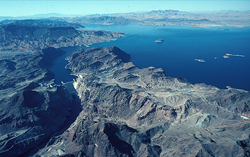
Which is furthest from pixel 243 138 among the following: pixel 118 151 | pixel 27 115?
pixel 27 115

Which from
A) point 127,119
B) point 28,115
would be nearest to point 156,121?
point 127,119

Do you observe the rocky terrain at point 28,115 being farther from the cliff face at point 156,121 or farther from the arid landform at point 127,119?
the cliff face at point 156,121

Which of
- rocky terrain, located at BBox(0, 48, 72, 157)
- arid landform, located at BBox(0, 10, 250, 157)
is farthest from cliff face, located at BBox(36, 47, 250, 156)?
rocky terrain, located at BBox(0, 48, 72, 157)

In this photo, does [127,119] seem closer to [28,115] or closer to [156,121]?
[156,121]

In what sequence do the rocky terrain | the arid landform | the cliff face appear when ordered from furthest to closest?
the rocky terrain → the arid landform → the cliff face

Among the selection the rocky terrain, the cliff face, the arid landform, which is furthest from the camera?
the rocky terrain

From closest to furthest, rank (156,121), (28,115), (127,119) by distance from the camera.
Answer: (156,121) → (127,119) → (28,115)

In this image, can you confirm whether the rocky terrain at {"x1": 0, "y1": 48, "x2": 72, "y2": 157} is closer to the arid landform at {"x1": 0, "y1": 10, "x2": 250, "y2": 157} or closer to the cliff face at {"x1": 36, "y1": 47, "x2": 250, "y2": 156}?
the arid landform at {"x1": 0, "y1": 10, "x2": 250, "y2": 157}

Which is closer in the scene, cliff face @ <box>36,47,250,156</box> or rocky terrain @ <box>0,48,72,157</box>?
cliff face @ <box>36,47,250,156</box>
